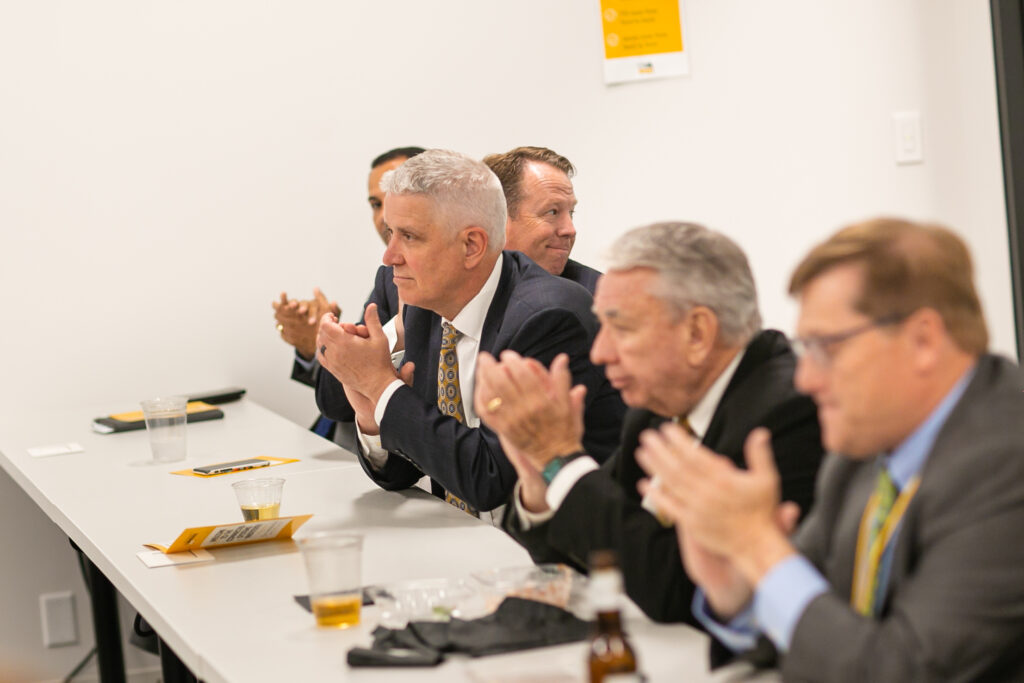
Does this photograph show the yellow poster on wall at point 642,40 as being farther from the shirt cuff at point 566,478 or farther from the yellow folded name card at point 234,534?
the shirt cuff at point 566,478

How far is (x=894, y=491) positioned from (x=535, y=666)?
451mm

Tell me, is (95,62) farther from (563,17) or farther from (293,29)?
(563,17)

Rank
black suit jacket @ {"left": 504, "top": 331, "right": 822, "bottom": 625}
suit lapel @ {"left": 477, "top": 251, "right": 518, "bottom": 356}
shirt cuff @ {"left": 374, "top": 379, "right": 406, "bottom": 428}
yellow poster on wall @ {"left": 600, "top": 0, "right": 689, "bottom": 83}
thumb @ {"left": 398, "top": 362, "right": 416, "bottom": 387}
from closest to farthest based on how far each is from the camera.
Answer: black suit jacket @ {"left": 504, "top": 331, "right": 822, "bottom": 625} → shirt cuff @ {"left": 374, "top": 379, "right": 406, "bottom": 428} → thumb @ {"left": 398, "top": 362, "right": 416, "bottom": 387} → suit lapel @ {"left": 477, "top": 251, "right": 518, "bottom": 356} → yellow poster on wall @ {"left": 600, "top": 0, "right": 689, "bottom": 83}

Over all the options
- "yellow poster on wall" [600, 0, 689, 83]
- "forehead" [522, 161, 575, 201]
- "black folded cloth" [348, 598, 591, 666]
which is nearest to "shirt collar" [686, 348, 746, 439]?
"black folded cloth" [348, 598, 591, 666]

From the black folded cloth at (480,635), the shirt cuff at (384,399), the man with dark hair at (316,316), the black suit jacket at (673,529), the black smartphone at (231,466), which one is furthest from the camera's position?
the man with dark hair at (316,316)

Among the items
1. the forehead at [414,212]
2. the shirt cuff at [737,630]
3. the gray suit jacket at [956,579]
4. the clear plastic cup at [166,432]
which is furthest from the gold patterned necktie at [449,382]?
the gray suit jacket at [956,579]

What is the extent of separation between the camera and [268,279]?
400cm

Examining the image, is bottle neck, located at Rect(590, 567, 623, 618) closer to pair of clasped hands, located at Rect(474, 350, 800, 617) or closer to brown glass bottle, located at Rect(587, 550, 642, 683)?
brown glass bottle, located at Rect(587, 550, 642, 683)

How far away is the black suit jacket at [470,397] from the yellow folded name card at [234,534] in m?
0.30

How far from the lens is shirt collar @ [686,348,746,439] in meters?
1.74

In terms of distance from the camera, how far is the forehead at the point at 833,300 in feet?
3.90

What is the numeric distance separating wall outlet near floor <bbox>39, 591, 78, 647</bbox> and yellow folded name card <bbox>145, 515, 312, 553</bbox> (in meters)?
2.00

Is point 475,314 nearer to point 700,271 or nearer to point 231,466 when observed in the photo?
point 231,466

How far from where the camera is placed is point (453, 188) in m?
2.57
